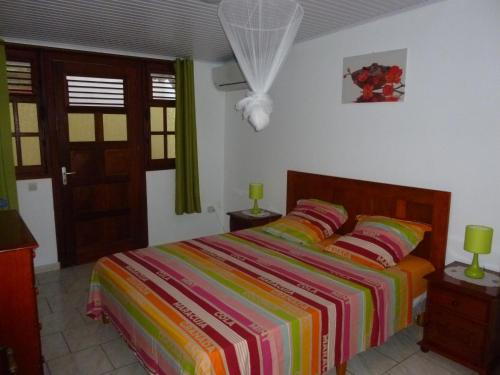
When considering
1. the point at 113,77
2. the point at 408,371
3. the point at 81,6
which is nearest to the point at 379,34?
the point at 81,6

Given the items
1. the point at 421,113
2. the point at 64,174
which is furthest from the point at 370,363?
the point at 64,174

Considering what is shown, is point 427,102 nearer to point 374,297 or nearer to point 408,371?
point 374,297

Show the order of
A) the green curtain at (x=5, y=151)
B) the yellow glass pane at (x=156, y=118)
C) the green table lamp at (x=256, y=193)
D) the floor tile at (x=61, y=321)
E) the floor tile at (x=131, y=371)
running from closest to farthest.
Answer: the floor tile at (x=131, y=371)
the floor tile at (x=61, y=321)
the green curtain at (x=5, y=151)
the green table lamp at (x=256, y=193)
the yellow glass pane at (x=156, y=118)

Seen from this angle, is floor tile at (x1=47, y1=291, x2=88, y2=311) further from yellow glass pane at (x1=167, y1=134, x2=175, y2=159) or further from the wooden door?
yellow glass pane at (x1=167, y1=134, x2=175, y2=159)

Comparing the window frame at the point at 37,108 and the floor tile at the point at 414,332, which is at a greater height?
the window frame at the point at 37,108

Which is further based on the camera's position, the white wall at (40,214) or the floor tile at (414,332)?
the white wall at (40,214)

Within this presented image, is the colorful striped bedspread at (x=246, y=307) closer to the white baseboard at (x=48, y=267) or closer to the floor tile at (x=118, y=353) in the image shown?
the floor tile at (x=118, y=353)

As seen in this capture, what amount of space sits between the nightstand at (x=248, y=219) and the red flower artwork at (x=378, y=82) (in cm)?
149

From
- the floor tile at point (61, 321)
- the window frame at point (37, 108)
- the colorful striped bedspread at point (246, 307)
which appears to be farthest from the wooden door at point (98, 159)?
the colorful striped bedspread at point (246, 307)

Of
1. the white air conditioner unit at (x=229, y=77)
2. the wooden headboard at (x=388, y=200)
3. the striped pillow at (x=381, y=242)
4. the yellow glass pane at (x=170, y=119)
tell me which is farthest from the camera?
the yellow glass pane at (x=170, y=119)

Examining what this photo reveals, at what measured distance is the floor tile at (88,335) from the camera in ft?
9.05

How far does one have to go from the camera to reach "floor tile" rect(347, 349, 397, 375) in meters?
2.46

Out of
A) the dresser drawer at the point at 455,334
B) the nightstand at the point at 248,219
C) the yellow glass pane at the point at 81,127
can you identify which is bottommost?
the dresser drawer at the point at 455,334

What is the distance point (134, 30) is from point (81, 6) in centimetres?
65
